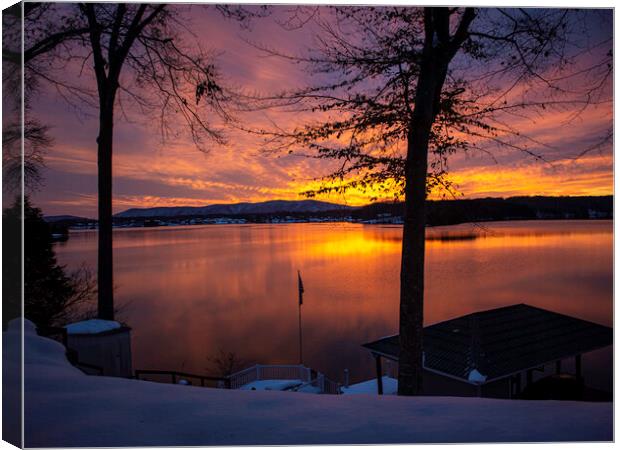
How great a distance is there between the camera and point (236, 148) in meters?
4.34

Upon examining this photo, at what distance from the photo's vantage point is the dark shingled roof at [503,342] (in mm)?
5609

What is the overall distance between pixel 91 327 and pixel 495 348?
17.4ft

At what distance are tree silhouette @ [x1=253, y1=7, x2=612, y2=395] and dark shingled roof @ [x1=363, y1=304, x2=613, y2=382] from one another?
2205 mm

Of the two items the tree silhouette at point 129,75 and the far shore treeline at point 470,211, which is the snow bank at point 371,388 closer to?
the far shore treeline at point 470,211

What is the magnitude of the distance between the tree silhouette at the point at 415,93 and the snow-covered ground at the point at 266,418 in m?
1.27

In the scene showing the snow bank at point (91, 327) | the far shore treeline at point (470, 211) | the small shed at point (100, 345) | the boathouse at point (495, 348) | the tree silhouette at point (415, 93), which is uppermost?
the tree silhouette at point (415, 93)

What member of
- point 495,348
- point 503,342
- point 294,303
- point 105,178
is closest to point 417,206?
point 105,178

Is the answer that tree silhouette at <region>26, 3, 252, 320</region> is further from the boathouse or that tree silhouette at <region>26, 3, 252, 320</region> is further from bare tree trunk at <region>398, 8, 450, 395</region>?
the boathouse

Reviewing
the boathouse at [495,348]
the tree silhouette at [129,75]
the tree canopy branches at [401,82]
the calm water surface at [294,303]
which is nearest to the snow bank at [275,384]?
the boathouse at [495,348]

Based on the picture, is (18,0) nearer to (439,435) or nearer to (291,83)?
(291,83)

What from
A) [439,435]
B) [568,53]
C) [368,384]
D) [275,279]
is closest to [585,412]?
[439,435]

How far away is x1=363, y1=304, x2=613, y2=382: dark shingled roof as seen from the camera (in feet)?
18.4

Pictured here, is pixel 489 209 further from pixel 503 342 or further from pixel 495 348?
pixel 503 342

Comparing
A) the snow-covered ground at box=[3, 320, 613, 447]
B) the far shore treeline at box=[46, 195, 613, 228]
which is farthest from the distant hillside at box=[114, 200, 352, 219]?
the snow-covered ground at box=[3, 320, 613, 447]
